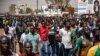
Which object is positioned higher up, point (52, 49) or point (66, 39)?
point (52, 49)

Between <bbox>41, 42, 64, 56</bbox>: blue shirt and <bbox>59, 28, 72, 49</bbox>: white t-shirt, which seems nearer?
<bbox>41, 42, 64, 56</bbox>: blue shirt

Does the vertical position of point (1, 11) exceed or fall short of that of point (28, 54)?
it falls short

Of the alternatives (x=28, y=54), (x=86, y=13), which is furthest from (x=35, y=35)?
(x=86, y=13)

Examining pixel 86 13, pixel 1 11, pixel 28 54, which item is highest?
pixel 28 54

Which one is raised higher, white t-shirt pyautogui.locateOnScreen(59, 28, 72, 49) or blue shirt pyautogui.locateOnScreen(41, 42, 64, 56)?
blue shirt pyautogui.locateOnScreen(41, 42, 64, 56)

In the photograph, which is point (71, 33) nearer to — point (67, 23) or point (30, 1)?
point (67, 23)

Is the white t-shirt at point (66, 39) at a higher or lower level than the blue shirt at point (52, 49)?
lower

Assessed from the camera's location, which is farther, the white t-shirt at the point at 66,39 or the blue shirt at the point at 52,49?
the white t-shirt at the point at 66,39

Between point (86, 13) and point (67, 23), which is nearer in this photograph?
point (67, 23)

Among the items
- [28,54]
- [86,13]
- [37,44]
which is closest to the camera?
[28,54]

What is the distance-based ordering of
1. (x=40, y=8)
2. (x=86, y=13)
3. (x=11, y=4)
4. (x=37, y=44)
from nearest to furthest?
(x=37, y=44), (x=86, y=13), (x=40, y=8), (x=11, y=4)

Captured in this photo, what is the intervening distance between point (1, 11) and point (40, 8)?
338 inches

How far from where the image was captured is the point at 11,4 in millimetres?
56469

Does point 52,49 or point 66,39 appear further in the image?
point 66,39
